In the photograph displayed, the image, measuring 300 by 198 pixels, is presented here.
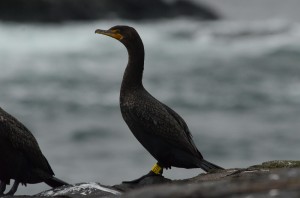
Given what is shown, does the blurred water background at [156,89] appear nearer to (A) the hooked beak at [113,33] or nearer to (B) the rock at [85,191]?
(A) the hooked beak at [113,33]

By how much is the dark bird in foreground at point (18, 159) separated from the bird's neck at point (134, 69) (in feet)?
4.02

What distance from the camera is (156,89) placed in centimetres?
4091

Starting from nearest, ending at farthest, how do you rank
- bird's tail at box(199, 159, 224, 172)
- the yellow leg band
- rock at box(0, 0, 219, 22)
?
bird's tail at box(199, 159, 224, 172) < the yellow leg band < rock at box(0, 0, 219, 22)

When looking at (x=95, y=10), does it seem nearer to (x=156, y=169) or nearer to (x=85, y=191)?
(x=156, y=169)

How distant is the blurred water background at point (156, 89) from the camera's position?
2792cm

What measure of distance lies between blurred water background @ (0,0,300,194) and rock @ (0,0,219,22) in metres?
0.84

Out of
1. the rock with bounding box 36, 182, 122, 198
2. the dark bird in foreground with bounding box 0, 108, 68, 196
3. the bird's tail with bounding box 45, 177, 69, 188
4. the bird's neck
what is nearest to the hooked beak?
the bird's neck

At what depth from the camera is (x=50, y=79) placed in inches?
1697

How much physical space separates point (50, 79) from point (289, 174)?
3773 cm

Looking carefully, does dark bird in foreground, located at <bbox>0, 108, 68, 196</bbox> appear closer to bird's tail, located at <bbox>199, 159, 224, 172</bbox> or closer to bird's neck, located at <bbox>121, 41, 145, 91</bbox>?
bird's neck, located at <bbox>121, 41, 145, 91</bbox>

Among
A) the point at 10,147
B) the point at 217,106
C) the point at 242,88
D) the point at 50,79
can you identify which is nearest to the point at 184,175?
the point at 10,147

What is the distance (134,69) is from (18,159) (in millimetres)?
1727

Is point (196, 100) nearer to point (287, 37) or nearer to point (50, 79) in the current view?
point (50, 79)

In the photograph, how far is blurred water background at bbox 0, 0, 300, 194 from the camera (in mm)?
27922
